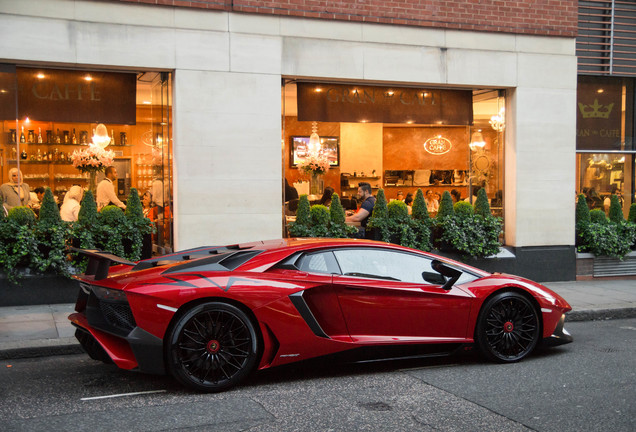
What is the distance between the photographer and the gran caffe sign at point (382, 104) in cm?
1190

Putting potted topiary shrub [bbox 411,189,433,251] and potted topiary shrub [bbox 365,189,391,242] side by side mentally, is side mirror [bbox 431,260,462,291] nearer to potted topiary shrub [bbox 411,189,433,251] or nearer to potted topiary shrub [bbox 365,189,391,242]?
potted topiary shrub [bbox 365,189,391,242]

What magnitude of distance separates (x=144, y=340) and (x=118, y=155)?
305 inches

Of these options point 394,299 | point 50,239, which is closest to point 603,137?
point 394,299

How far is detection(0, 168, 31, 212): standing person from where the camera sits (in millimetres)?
10258

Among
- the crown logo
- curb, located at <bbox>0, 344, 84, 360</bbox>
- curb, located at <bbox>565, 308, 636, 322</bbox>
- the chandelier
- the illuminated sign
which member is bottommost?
curb, located at <bbox>565, 308, 636, 322</bbox>

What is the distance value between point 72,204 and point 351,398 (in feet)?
22.7

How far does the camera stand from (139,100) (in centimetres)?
1103

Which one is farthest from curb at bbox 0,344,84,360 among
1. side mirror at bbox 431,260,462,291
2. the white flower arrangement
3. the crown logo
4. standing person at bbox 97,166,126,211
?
the crown logo

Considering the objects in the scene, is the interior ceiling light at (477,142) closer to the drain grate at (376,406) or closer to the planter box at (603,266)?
the planter box at (603,266)

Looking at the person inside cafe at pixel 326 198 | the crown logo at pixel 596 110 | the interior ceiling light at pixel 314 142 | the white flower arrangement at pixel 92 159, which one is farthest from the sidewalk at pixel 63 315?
the interior ceiling light at pixel 314 142

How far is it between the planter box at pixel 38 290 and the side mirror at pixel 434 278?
576cm

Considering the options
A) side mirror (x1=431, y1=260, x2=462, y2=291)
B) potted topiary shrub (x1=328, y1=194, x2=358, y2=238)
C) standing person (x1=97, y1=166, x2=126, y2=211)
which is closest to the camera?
side mirror (x1=431, y1=260, x2=462, y2=291)

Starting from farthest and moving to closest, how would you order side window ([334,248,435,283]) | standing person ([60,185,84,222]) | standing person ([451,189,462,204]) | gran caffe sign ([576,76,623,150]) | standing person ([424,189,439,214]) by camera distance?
gran caffe sign ([576,76,623,150]), standing person ([451,189,462,204]), standing person ([424,189,439,214]), standing person ([60,185,84,222]), side window ([334,248,435,283])

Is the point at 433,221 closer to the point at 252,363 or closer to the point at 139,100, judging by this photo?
the point at 139,100
